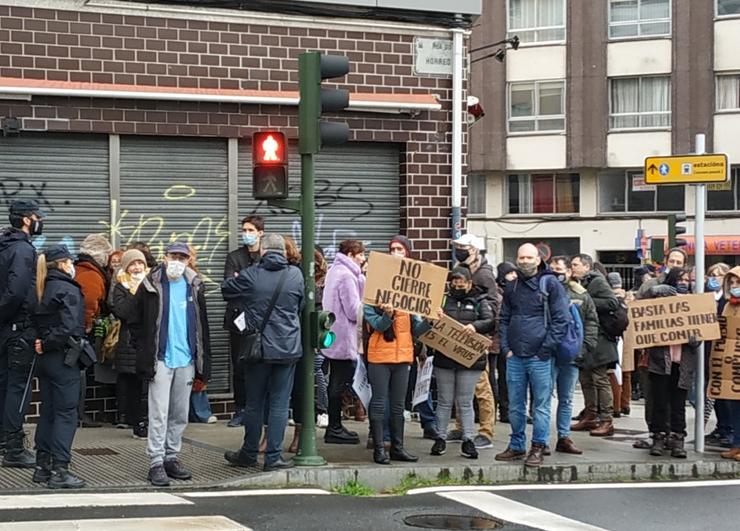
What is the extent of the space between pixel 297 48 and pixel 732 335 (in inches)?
222

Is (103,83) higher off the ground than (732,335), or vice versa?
(103,83)

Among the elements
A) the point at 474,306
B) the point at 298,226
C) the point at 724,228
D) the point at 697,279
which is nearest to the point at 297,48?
the point at 298,226

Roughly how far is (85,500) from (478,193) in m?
34.4

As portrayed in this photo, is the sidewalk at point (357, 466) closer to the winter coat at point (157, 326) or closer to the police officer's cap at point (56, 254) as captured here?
the winter coat at point (157, 326)

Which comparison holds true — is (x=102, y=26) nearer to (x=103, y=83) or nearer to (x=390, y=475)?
(x=103, y=83)

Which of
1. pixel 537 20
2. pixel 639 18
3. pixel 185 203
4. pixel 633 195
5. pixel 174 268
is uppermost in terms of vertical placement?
pixel 537 20

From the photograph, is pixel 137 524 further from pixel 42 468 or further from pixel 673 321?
pixel 673 321

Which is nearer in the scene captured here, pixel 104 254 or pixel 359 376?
pixel 359 376

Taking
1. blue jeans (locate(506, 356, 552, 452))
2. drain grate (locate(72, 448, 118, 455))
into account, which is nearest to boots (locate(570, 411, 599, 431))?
blue jeans (locate(506, 356, 552, 452))

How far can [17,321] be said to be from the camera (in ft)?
31.6

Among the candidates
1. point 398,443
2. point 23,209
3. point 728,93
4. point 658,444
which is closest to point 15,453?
point 23,209

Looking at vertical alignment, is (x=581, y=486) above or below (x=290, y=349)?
below

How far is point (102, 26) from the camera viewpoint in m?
12.5

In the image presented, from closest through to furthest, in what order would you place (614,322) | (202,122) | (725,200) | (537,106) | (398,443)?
(398,443), (614,322), (202,122), (725,200), (537,106)
